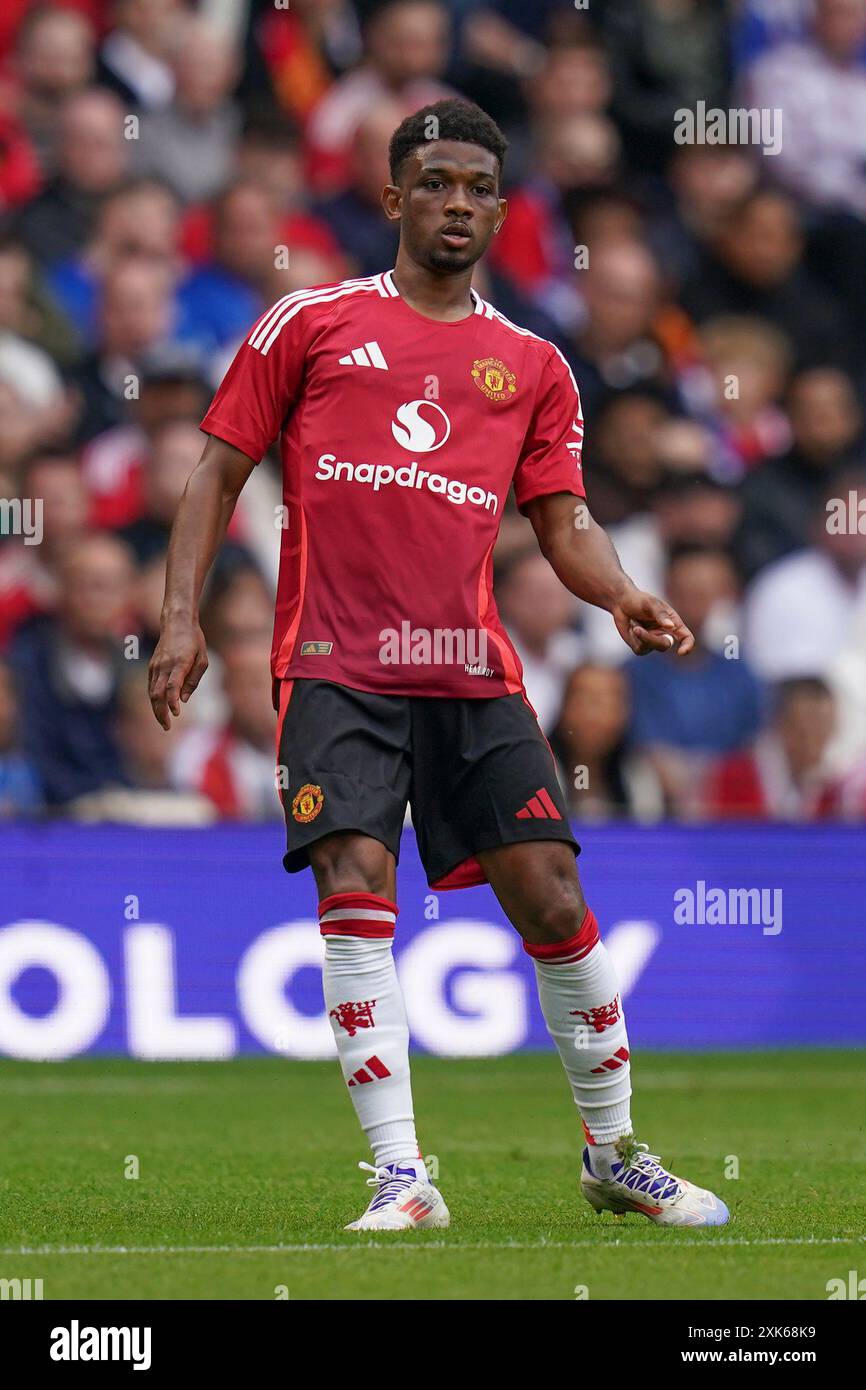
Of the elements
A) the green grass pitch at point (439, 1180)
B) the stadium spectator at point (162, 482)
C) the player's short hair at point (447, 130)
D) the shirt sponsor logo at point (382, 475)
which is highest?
the stadium spectator at point (162, 482)

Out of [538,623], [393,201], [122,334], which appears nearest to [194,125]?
[122,334]

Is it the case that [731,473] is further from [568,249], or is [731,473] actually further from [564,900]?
[564,900]

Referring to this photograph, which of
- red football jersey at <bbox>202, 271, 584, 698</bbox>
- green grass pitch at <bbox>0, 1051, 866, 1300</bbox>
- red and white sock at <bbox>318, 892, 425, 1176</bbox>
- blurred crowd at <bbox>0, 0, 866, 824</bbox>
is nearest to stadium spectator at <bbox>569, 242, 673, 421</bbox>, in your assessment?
blurred crowd at <bbox>0, 0, 866, 824</bbox>

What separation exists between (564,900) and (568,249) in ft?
27.1

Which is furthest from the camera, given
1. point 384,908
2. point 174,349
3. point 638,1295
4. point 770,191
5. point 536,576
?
point 770,191

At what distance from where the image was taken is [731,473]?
1276 centimetres

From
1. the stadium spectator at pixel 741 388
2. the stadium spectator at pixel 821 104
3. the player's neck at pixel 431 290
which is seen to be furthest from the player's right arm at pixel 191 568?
the stadium spectator at pixel 821 104

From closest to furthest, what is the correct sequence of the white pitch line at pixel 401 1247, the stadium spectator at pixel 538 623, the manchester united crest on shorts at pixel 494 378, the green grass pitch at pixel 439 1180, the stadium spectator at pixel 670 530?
the green grass pitch at pixel 439 1180
the white pitch line at pixel 401 1247
the manchester united crest on shorts at pixel 494 378
the stadium spectator at pixel 538 623
the stadium spectator at pixel 670 530

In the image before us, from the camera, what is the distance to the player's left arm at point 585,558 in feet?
18.2

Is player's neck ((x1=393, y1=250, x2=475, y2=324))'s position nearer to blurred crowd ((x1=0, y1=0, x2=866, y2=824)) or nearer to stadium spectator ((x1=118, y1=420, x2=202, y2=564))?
blurred crowd ((x1=0, y1=0, x2=866, y2=824))

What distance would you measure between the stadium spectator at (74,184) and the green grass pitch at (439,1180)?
489 cm

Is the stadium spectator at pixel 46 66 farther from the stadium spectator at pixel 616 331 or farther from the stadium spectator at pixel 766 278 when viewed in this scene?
the stadium spectator at pixel 766 278

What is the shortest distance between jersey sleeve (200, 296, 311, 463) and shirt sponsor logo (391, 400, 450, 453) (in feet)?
0.93

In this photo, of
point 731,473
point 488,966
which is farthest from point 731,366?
point 488,966
